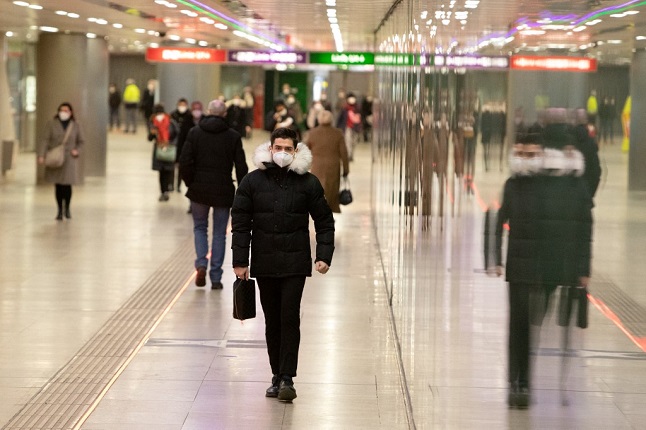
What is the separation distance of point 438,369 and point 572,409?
1527 mm

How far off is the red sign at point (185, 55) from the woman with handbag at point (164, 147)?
1979 mm

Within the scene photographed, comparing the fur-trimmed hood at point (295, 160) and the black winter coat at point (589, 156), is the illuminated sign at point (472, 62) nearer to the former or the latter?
the black winter coat at point (589, 156)

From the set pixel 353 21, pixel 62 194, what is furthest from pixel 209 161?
pixel 62 194

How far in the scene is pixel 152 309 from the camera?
383 inches

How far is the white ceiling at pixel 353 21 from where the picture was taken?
8.20 feet

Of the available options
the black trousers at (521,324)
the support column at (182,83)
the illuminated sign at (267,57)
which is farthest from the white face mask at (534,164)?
the support column at (182,83)

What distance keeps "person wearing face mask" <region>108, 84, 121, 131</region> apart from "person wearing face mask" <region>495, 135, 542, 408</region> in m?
45.1

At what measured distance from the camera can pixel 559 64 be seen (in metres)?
2.59

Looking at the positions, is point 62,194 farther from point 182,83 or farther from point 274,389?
point 182,83

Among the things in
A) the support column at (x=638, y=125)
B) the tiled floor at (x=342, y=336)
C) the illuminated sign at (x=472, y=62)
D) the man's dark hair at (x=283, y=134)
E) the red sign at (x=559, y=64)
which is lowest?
the tiled floor at (x=342, y=336)

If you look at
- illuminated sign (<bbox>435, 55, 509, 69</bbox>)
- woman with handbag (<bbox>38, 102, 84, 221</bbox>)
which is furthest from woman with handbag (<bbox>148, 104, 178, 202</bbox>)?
illuminated sign (<bbox>435, 55, 509, 69</bbox>)

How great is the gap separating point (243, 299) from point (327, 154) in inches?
317

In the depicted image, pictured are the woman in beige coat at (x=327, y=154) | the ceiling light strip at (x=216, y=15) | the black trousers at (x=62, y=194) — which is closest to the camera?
the ceiling light strip at (x=216, y=15)

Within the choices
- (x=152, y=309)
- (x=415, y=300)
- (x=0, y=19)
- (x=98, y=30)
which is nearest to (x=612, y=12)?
(x=415, y=300)
